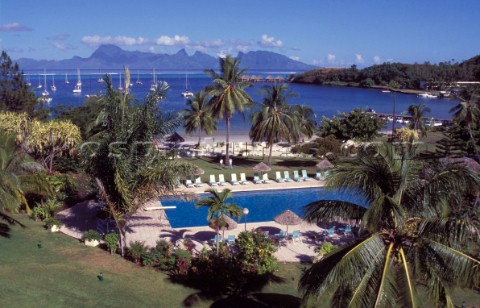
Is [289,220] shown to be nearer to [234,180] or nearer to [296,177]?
[234,180]

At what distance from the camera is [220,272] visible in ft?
41.3

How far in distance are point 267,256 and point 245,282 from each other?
1.12 meters

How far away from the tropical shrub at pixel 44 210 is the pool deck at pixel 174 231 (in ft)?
1.62

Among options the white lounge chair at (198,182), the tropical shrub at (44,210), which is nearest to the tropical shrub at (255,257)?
the tropical shrub at (44,210)

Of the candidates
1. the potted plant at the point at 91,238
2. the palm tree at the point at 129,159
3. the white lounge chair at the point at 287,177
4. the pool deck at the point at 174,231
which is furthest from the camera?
the white lounge chair at the point at 287,177

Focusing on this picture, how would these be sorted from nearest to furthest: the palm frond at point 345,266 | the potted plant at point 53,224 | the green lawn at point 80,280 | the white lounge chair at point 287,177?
the palm frond at point 345,266 < the green lawn at point 80,280 < the potted plant at point 53,224 < the white lounge chair at point 287,177

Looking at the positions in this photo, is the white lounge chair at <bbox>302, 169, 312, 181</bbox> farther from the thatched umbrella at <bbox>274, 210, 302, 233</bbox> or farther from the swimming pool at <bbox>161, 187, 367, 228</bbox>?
the thatched umbrella at <bbox>274, 210, 302, 233</bbox>

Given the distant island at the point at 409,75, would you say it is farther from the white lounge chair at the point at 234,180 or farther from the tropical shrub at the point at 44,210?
the tropical shrub at the point at 44,210

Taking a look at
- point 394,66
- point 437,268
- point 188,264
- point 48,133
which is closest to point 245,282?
point 188,264

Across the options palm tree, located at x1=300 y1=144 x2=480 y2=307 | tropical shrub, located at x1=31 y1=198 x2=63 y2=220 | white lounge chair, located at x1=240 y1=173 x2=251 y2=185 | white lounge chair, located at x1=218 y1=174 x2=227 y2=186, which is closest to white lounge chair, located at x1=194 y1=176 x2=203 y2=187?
white lounge chair, located at x1=218 y1=174 x2=227 y2=186

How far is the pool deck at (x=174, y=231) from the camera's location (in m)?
15.7

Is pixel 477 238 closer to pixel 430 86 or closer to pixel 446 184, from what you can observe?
pixel 446 184

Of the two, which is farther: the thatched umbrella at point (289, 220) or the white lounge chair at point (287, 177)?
the white lounge chair at point (287, 177)

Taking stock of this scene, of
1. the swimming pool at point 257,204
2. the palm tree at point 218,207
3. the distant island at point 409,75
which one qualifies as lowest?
the swimming pool at point 257,204
